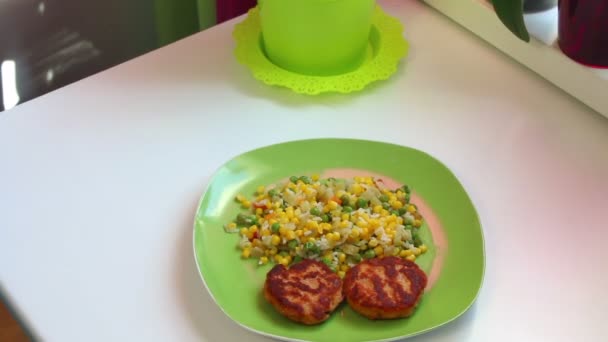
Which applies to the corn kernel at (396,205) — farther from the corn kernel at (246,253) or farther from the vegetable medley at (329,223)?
the corn kernel at (246,253)

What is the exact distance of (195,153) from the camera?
0.90 m

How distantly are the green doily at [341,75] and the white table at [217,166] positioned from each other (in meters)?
0.02

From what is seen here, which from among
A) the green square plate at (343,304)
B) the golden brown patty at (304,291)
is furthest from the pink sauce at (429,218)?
the golden brown patty at (304,291)

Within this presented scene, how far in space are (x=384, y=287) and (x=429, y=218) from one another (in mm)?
137

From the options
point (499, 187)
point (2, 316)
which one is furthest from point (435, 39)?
point (2, 316)

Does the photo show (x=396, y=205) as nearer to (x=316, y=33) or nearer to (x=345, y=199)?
(x=345, y=199)

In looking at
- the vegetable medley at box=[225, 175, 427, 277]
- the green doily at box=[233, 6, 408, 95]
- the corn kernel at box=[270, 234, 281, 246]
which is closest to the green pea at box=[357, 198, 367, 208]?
the vegetable medley at box=[225, 175, 427, 277]

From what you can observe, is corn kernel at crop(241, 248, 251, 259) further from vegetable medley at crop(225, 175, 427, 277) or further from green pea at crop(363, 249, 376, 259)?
Answer: green pea at crop(363, 249, 376, 259)

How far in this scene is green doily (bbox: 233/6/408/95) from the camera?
0.99 metres

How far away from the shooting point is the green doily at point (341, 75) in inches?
38.9

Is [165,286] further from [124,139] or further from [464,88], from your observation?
[464,88]

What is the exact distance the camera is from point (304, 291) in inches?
27.9

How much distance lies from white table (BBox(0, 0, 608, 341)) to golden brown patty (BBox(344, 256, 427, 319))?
6 centimetres

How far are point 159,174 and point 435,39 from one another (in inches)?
18.0
